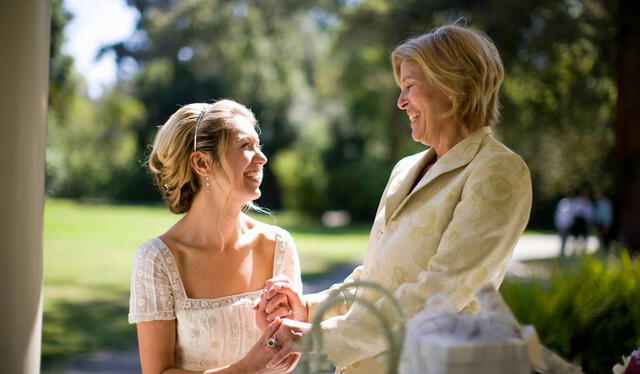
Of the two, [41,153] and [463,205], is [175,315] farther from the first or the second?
[463,205]

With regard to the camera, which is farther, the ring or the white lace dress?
the white lace dress

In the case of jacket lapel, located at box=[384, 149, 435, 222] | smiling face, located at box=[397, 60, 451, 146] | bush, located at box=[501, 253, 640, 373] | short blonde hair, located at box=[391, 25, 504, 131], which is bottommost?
bush, located at box=[501, 253, 640, 373]

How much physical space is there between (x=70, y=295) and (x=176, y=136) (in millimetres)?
11579

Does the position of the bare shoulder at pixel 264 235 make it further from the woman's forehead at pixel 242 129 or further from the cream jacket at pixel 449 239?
the cream jacket at pixel 449 239

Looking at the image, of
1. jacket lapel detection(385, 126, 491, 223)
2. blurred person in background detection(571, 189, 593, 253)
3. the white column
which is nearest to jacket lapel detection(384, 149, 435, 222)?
jacket lapel detection(385, 126, 491, 223)

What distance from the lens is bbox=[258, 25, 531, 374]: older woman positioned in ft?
7.45

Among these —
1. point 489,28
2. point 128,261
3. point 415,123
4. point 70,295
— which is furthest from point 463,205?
point 128,261

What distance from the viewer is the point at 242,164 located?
2801 mm

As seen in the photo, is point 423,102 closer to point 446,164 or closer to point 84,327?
point 446,164

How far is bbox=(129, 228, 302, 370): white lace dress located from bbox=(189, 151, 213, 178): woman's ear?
0.30 meters

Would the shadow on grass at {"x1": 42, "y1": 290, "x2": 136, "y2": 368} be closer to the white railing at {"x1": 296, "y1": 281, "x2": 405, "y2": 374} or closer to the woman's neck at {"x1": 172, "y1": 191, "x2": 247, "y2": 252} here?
the woman's neck at {"x1": 172, "y1": 191, "x2": 247, "y2": 252}

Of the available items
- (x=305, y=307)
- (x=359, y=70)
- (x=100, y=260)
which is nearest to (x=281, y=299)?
(x=305, y=307)

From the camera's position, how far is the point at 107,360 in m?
8.88

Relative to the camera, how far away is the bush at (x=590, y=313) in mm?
5590
